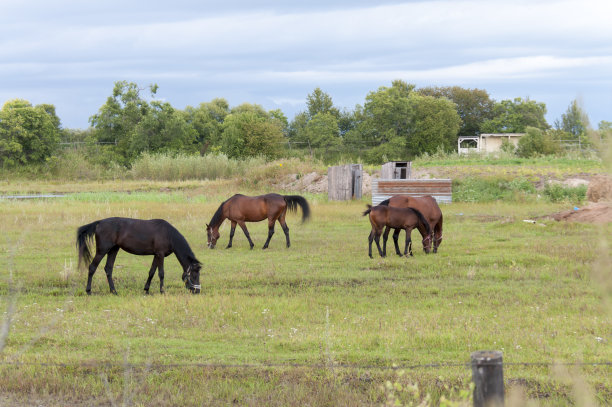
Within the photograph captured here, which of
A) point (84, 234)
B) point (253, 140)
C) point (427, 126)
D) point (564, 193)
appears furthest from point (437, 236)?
point (427, 126)

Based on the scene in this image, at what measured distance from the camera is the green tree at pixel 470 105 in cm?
7844

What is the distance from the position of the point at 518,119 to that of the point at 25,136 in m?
50.2

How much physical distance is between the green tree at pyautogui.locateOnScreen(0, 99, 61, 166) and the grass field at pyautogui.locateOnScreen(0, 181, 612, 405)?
1292 inches

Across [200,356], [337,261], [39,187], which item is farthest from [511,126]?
[200,356]

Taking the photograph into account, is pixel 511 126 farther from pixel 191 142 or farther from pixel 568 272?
pixel 568 272

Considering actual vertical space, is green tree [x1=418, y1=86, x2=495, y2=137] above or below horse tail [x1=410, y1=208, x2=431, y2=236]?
above

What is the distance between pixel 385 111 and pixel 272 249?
43.9 meters

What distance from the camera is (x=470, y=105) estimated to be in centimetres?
8006

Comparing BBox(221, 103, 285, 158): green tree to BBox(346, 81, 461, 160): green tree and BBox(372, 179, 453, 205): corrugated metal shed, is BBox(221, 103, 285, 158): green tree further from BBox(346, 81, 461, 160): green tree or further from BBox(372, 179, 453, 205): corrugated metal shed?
BBox(372, 179, 453, 205): corrugated metal shed

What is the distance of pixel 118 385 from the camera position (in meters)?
6.35

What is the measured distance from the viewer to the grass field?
6168 millimetres

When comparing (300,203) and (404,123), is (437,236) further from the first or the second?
(404,123)

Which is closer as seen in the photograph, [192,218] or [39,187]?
[192,218]

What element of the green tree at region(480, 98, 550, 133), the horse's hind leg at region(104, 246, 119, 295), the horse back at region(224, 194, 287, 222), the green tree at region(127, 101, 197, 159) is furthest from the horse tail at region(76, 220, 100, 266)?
the green tree at region(480, 98, 550, 133)
